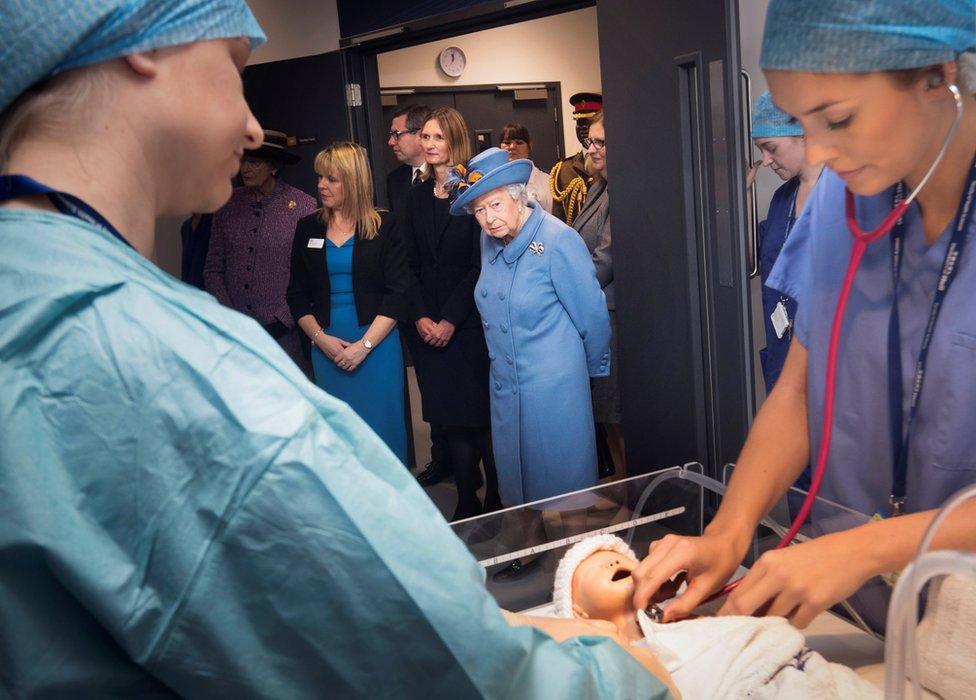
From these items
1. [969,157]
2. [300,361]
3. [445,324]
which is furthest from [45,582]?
[300,361]

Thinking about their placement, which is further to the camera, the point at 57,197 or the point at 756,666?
the point at 756,666

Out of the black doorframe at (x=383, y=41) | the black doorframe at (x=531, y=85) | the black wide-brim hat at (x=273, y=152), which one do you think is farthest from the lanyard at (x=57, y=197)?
the black doorframe at (x=531, y=85)

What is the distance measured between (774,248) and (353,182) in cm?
188

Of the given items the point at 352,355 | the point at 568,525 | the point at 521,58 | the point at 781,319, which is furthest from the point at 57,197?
the point at 521,58

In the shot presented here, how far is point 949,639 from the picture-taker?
3.56 feet

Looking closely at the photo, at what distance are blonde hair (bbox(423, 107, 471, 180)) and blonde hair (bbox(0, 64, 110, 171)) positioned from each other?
133 inches

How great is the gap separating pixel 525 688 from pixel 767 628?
1.98ft

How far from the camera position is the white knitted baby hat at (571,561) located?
1618 millimetres

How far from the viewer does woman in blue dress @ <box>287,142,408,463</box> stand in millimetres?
4004

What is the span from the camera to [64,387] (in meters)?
0.67

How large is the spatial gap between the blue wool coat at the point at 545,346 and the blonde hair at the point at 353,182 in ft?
2.96

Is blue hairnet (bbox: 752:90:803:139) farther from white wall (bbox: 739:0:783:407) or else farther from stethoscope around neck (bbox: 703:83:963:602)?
stethoscope around neck (bbox: 703:83:963:602)

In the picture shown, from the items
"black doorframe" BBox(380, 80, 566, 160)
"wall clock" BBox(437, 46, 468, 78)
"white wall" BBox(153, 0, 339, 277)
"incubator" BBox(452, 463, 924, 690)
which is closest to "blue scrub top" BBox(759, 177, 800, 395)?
"incubator" BBox(452, 463, 924, 690)

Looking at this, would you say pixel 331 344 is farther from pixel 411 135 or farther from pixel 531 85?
pixel 531 85
